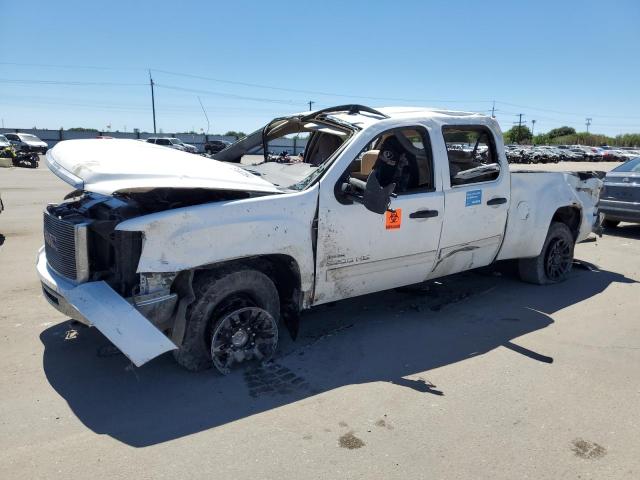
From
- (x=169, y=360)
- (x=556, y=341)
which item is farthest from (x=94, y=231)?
(x=556, y=341)

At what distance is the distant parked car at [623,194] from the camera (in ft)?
31.1

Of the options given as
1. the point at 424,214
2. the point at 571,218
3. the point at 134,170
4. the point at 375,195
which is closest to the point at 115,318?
the point at 134,170

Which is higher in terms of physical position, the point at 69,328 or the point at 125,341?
the point at 125,341

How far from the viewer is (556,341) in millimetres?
4637

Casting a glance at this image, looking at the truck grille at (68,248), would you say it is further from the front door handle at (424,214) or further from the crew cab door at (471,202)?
the crew cab door at (471,202)

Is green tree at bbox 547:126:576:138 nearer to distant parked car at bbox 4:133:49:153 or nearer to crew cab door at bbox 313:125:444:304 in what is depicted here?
distant parked car at bbox 4:133:49:153

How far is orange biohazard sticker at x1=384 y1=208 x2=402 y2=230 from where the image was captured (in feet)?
14.2

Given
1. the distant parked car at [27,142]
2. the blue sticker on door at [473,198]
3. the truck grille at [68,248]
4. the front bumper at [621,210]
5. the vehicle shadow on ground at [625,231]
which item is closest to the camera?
the truck grille at [68,248]

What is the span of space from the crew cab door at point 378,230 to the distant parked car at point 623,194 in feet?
20.5

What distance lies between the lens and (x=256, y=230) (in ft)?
12.1

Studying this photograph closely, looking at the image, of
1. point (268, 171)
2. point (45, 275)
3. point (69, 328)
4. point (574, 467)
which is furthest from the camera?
point (268, 171)

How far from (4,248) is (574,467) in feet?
24.8

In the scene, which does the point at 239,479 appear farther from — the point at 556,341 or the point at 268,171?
the point at 556,341

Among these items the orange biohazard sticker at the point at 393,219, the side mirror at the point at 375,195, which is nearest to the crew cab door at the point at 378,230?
the orange biohazard sticker at the point at 393,219
